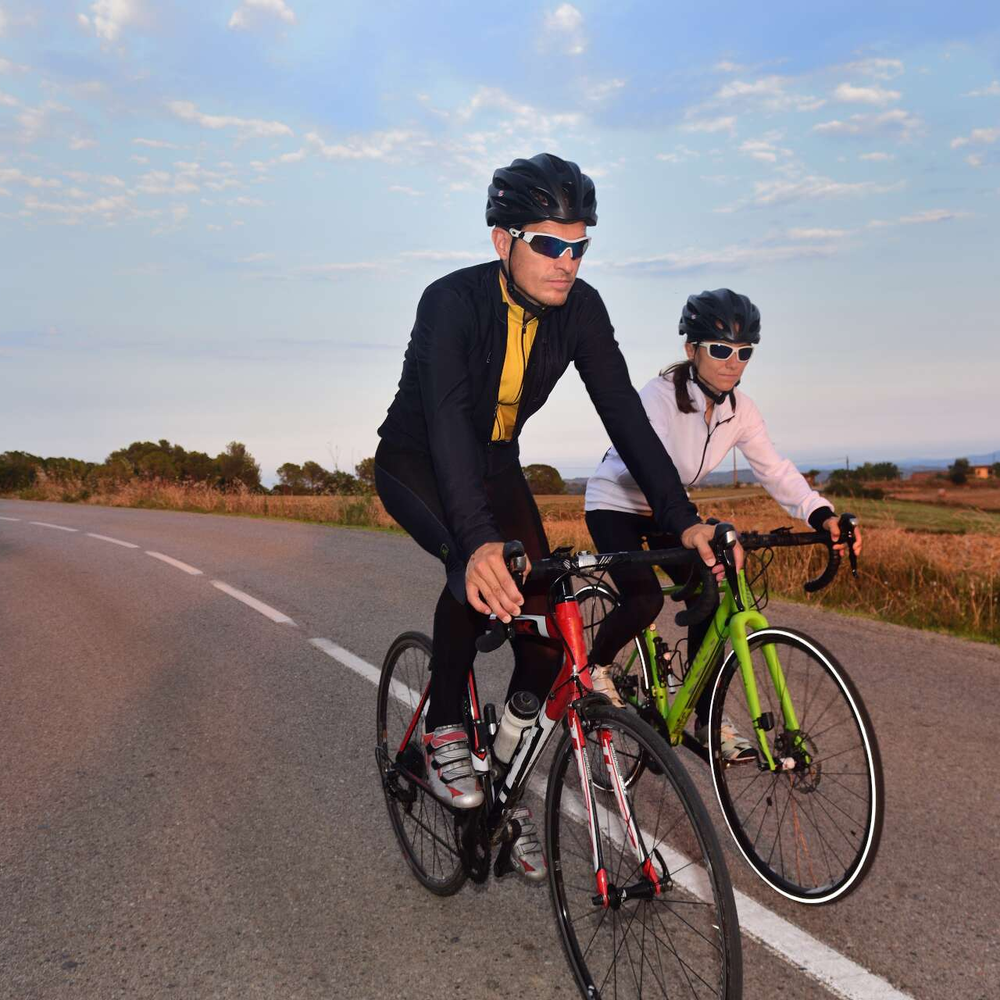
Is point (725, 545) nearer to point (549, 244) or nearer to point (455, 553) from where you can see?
point (455, 553)

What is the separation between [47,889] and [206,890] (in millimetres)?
600

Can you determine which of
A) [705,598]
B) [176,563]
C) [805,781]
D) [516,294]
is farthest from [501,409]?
[176,563]

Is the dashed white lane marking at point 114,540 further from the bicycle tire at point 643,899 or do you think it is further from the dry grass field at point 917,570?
the bicycle tire at point 643,899

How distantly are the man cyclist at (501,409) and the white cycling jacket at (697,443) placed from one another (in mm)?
902

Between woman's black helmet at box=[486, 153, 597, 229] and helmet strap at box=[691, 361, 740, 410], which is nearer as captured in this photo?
woman's black helmet at box=[486, 153, 597, 229]

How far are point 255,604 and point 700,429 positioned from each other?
6.00 metres

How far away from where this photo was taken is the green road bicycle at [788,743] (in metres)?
3.24

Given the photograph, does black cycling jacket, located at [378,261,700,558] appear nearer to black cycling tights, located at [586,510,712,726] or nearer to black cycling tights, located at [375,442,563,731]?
black cycling tights, located at [375,442,563,731]

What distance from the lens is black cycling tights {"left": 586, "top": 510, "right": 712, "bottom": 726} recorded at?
3.67 m

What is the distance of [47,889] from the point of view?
363 cm

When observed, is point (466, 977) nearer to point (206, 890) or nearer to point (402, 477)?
point (206, 890)

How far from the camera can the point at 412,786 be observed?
12.4 feet

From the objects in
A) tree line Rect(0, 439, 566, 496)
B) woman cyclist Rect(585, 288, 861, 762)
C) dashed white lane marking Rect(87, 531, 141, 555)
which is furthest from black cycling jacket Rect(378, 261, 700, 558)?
tree line Rect(0, 439, 566, 496)

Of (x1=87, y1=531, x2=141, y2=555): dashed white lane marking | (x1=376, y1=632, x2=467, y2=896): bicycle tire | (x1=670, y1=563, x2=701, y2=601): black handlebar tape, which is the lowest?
(x1=376, y1=632, x2=467, y2=896): bicycle tire
